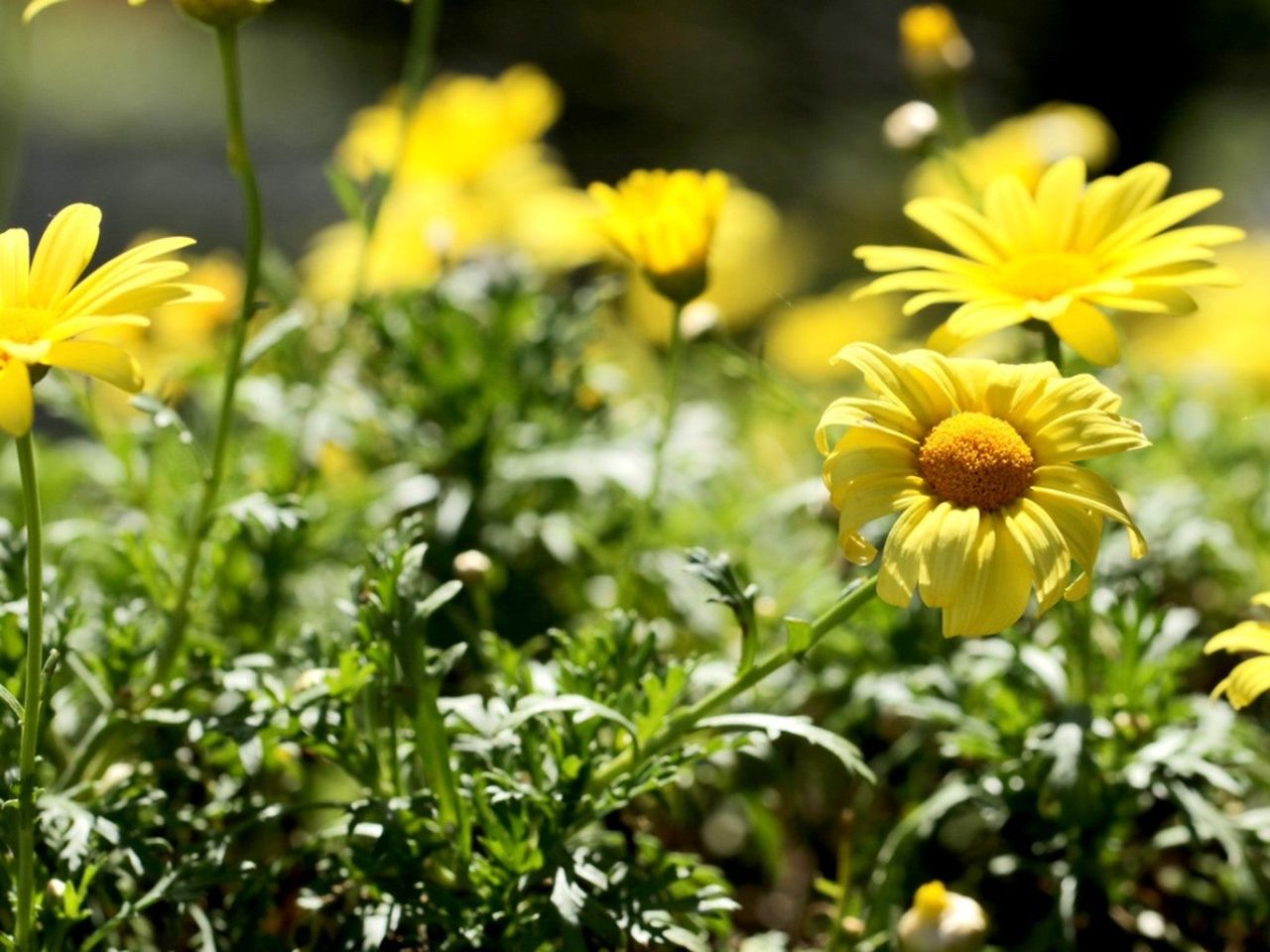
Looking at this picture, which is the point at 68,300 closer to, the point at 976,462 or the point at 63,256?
the point at 63,256

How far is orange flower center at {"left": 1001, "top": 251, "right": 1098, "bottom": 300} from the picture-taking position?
3.17 ft

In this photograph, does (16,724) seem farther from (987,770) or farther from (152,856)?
(987,770)

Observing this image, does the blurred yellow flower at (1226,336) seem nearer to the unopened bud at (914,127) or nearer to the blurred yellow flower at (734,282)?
the unopened bud at (914,127)

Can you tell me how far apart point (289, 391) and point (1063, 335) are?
34.8 inches

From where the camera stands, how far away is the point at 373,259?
210cm

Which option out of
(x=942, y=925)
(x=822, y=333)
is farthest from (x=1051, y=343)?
(x=822, y=333)

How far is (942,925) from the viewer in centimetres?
92

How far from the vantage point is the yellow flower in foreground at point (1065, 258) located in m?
0.92

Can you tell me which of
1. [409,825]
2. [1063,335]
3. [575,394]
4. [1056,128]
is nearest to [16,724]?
[409,825]

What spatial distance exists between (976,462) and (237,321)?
0.56m

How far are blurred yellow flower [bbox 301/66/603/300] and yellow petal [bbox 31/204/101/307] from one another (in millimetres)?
1024

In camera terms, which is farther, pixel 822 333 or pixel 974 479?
pixel 822 333

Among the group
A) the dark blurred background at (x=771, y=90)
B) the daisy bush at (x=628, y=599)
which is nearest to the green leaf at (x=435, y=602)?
the daisy bush at (x=628, y=599)

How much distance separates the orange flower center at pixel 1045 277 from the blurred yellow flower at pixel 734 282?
275 mm
